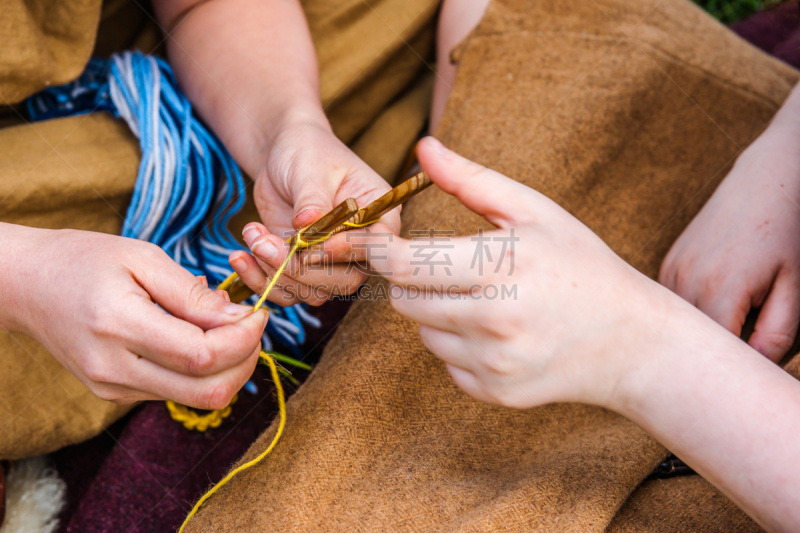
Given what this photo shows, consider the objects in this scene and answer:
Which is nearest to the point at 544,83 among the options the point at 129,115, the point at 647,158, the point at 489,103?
the point at 489,103

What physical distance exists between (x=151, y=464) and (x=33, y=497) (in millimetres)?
209

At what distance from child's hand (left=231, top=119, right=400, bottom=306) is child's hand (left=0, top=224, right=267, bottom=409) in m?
0.10

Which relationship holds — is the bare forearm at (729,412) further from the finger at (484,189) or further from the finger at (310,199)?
the finger at (310,199)

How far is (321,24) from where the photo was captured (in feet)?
3.70

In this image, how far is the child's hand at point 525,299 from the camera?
0.56 meters

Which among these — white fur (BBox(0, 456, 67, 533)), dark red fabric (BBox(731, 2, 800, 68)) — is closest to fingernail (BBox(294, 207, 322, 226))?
white fur (BBox(0, 456, 67, 533))

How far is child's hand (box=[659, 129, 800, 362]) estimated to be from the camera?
0.78 m

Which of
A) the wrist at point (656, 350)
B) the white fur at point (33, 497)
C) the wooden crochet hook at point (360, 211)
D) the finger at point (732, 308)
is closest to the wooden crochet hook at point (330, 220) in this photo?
the wooden crochet hook at point (360, 211)

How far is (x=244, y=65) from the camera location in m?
0.97

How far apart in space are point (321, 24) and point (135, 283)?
2.45ft

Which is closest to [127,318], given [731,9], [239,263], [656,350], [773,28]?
[239,263]

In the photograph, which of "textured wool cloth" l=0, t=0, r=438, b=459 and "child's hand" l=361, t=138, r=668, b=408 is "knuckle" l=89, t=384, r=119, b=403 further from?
"child's hand" l=361, t=138, r=668, b=408

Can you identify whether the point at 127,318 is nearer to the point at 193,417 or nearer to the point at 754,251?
the point at 193,417

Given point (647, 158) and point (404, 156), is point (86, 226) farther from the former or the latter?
point (647, 158)
